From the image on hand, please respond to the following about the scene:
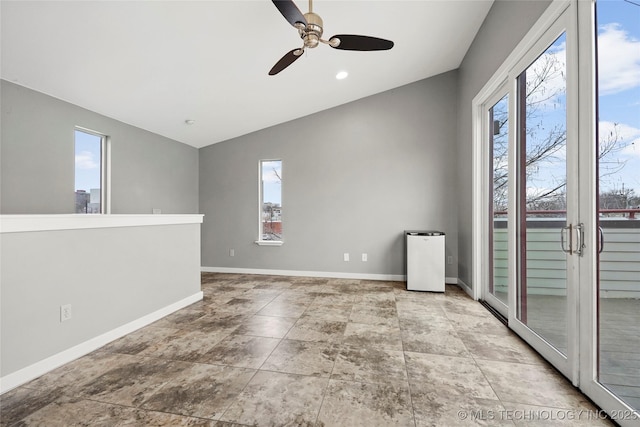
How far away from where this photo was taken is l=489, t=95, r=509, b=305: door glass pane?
2.83m

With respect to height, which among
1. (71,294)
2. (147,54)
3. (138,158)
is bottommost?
(71,294)

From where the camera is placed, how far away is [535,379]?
1779mm

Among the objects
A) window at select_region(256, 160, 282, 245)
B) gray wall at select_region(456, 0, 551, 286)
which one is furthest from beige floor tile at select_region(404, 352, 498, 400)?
window at select_region(256, 160, 282, 245)

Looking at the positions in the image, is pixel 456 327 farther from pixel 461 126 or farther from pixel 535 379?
pixel 461 126

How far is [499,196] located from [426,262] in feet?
4.46

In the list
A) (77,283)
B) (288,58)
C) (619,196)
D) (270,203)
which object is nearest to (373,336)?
(619,196)

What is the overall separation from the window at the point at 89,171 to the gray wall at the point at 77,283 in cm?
143

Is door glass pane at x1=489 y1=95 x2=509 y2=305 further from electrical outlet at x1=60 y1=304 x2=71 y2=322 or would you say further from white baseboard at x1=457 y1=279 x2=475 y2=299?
electrical outlet at x1=60 y1=304 x2=71 y2=322

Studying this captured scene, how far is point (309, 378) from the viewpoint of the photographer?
181cm

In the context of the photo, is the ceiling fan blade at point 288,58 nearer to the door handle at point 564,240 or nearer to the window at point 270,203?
the door handle at point 564,240

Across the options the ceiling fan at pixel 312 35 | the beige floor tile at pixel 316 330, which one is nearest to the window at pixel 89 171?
the ceiling fan at pixel 312 35

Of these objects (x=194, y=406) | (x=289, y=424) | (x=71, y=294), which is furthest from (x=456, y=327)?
(x=71, y=294)

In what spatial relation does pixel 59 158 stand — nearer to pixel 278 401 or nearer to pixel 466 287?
pixel 278 401

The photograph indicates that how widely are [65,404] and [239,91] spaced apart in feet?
11.5
